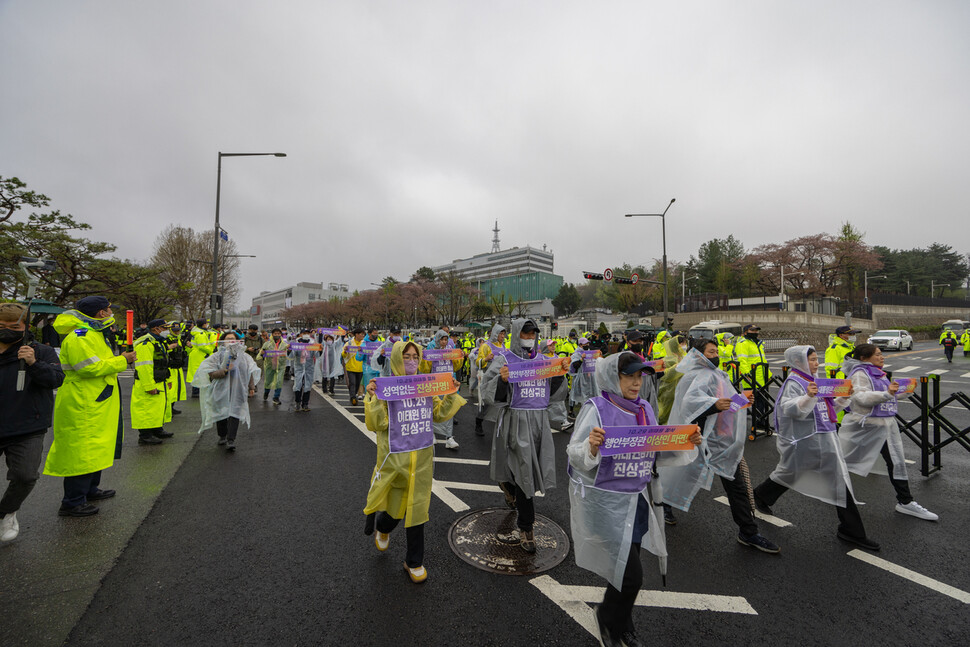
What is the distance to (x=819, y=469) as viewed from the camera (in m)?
3.84

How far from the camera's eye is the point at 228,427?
6.57 m

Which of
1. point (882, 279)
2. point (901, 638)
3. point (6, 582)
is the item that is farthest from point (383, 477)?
point (882, 279)

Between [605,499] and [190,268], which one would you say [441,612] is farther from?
[190,268]

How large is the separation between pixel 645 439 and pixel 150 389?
758 centimetres

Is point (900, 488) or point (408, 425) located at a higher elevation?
point (408, 425)

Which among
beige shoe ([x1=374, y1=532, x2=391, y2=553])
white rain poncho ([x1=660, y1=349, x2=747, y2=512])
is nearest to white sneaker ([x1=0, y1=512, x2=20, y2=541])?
beige shoe ([x1=374, y1=532, x2=391, y2=553])

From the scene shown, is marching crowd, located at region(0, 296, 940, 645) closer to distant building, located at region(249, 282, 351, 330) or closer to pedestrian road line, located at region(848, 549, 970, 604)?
pedestrian road line, located at region(848, 549, 970, 604)

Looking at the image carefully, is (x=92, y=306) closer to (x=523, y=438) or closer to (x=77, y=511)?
(x=77, y=511)

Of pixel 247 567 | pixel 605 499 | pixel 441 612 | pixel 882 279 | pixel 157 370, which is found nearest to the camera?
Answer: pixel 605 499

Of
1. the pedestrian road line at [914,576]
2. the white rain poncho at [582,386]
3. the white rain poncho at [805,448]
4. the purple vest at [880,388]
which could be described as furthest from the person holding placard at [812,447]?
the white rain poncho at [582,386]

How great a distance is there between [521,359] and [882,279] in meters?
81.8

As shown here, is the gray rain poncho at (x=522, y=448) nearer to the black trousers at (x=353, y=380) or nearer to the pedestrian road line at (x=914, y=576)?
the pedestrian road line at (x=914, y=576)

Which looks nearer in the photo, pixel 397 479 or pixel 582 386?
pixel 397 479

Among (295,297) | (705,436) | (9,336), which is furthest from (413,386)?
(295,297)
